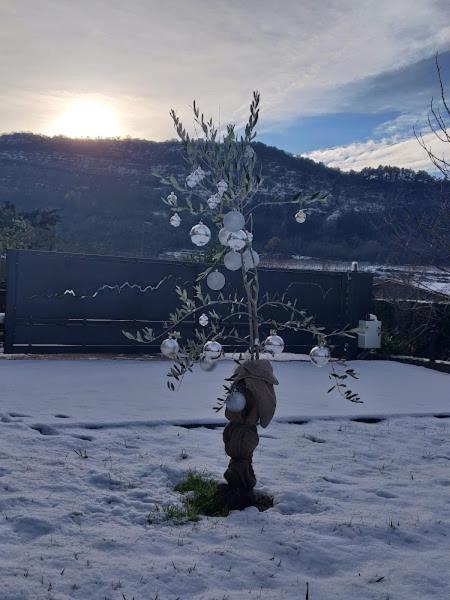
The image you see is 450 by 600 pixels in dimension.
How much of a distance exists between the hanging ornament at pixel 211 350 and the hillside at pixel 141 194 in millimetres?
16224

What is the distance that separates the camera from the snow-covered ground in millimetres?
2699

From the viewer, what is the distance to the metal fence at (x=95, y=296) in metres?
10.2

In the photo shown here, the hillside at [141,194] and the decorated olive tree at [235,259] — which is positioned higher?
the hillside at [141,194]

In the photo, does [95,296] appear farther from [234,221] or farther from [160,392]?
[234,221]

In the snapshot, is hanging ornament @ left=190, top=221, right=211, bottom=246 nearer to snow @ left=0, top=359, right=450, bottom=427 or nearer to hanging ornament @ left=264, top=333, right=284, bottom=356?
hanging ornament @ left=264, top=333, right=284, bottom=356

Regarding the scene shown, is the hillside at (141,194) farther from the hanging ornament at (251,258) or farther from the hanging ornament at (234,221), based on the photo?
the hanging ornament at (234,221)

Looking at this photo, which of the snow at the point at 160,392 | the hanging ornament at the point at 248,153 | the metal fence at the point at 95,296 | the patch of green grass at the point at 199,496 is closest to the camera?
the patch of green grass at the point at 199,496

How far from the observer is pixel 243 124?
12.7 feet

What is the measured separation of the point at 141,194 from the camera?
45000mm

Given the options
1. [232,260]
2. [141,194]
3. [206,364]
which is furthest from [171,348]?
[141,194]

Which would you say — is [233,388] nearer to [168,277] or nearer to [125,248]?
[168,277]

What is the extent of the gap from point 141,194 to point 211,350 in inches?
Answer: 1673

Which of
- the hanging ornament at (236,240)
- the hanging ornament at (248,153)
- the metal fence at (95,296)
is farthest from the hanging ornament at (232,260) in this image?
the metal fence at (95,296)

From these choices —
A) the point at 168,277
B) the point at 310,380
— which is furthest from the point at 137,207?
the point at 310,380
